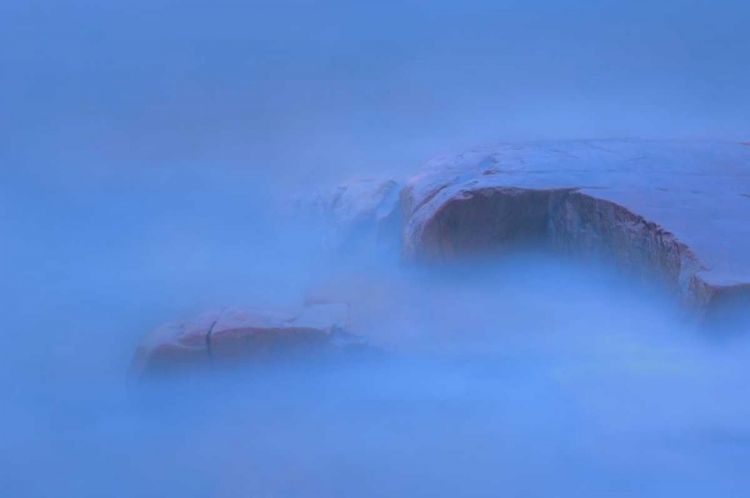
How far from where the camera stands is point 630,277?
2740mm

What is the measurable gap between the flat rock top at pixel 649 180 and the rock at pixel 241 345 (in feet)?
3.28

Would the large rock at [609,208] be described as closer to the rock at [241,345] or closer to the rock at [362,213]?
the rock at [362,213]

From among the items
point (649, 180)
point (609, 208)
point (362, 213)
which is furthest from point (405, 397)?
point (362, 213)

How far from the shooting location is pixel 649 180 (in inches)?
123

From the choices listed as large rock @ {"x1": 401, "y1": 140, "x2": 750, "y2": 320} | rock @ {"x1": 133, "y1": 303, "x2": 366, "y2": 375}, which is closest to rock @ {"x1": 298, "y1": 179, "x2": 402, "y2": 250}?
large rock @ {"x1": 401, "y1": 140, "x2": 750, "y2": 320}

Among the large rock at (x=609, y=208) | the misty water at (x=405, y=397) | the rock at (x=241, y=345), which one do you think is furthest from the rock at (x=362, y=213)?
the rock at (x=241, y=345)

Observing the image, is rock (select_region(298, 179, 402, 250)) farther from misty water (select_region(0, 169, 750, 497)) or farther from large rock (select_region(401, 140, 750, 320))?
misty water (select_region(0, 169, 750, 497))

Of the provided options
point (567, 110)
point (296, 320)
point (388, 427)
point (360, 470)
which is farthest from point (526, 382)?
point (567, 110)

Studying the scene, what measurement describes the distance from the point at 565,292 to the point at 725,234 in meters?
0.65

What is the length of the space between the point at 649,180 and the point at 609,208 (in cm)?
45

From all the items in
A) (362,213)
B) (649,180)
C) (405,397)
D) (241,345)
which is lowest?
(405,397)

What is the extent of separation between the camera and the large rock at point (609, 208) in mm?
2355

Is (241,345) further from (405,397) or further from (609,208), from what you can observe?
(609,208)

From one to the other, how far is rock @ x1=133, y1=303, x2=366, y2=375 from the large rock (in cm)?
92
